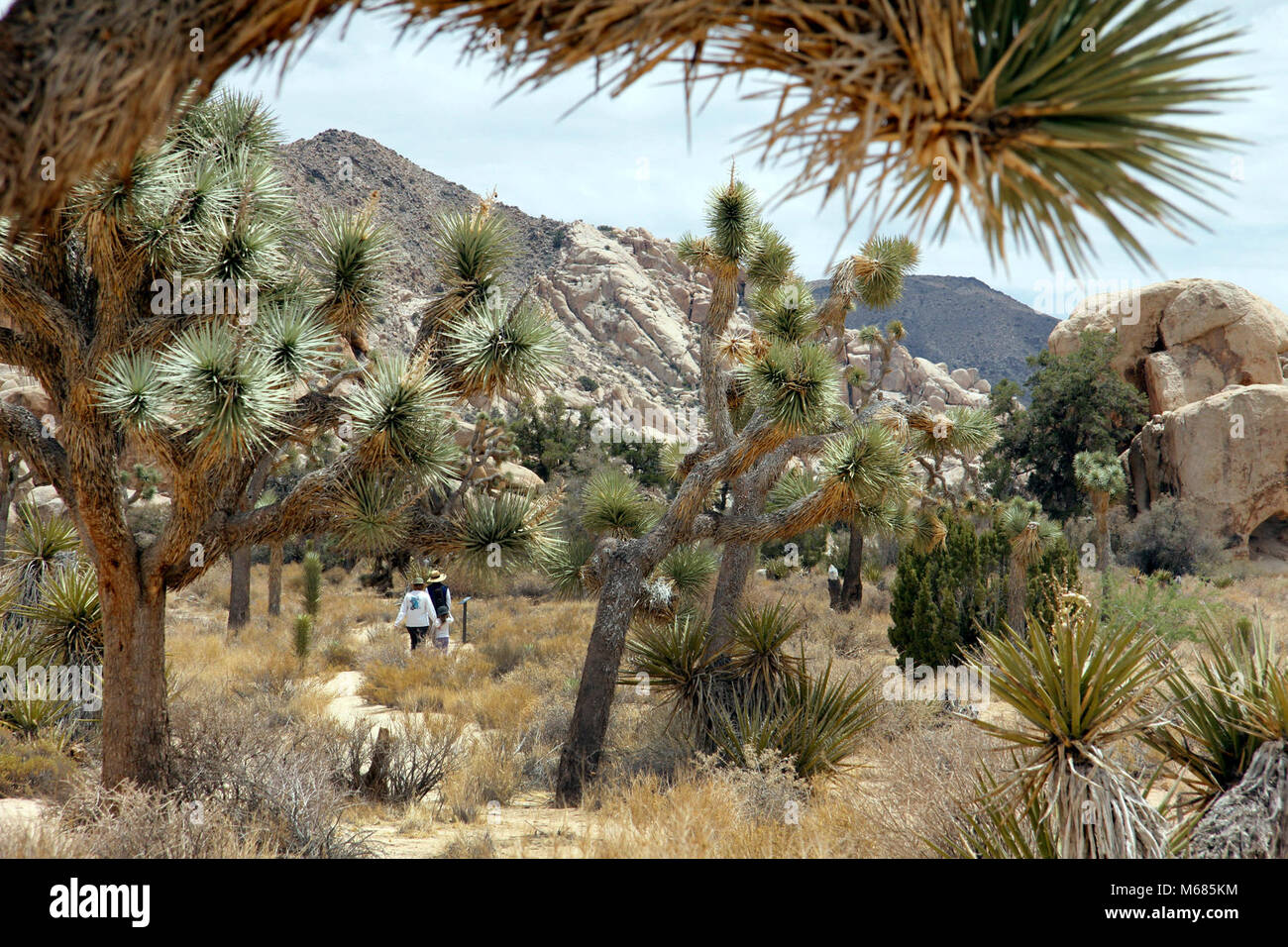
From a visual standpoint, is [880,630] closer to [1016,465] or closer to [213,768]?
[213,768]

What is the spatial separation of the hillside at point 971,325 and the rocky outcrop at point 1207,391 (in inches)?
2172

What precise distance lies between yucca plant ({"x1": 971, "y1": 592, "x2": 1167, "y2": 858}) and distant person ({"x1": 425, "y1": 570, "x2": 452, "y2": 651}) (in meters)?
9.94

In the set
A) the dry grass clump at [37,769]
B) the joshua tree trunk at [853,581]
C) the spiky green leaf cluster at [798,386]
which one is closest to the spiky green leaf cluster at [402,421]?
the spiky green leaf cluster at [798,386]

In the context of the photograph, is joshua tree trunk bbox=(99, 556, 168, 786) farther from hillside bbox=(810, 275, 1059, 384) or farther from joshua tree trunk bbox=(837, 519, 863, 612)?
hillside bbox=(810, 275, 1059, 384)

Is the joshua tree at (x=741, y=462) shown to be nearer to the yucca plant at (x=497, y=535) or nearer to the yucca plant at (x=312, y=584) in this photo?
the yucca plant at (x=497, y=535)

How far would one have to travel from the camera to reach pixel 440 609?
12758mm

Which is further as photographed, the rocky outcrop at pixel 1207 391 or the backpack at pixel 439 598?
the rocky outcrop at pixel 1207 391

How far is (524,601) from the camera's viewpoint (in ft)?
68.3

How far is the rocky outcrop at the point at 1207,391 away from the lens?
25750 millimetres

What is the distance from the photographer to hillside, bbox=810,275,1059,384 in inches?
3433

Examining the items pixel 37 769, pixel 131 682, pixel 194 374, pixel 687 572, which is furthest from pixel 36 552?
pixel 687 572

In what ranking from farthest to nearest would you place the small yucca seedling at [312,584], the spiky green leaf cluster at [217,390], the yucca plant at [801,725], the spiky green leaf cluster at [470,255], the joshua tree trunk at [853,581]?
1. the joshua tree trunk at [853,581]
2. the small yucca seedling at [312,584]
3. the yucca plant at [801,725]
4. the spiky green leaf cluster at [470,255]
5. the spiky green leaf cluster at [217,390]

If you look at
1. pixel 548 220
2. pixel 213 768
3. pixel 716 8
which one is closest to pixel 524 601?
pixel 213 768

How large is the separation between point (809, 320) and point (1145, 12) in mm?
7209
